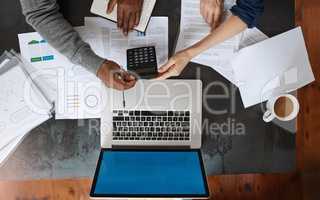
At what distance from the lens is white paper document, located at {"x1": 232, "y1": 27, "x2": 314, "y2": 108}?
98 cm

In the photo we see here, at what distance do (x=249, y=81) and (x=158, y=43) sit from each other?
26 cm

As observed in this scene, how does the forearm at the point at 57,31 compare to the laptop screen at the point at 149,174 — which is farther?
the forearm at the point at 57,31

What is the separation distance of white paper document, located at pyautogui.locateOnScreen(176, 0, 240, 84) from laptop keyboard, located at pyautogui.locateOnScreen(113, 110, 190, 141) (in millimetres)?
153

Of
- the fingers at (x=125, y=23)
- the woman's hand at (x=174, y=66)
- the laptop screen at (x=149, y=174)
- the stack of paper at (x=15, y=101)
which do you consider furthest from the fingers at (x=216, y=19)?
the stack of paper at (x=15, y=101)

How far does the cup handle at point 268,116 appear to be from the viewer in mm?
972

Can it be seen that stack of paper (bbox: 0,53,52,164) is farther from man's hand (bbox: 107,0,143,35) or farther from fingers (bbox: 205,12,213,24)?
fingers (bbox: 205,12,213,24)

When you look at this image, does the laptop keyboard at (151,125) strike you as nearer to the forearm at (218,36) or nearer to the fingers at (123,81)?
the fingers at (123,81)

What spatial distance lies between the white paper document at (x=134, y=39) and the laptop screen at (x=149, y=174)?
0.25 metres

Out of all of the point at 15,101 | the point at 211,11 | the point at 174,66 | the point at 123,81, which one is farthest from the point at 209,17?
the point at 15,101

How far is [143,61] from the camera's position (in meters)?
0.95

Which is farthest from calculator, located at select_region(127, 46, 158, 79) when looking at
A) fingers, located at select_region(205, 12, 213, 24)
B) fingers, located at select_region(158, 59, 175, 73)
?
fingers, located at select_region(205, 12, 213, 24)

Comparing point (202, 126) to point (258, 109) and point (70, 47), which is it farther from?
point (70, 47)

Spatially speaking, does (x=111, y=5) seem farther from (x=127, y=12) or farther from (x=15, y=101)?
(x=15, y=101)

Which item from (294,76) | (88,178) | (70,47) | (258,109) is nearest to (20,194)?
(88,178)
